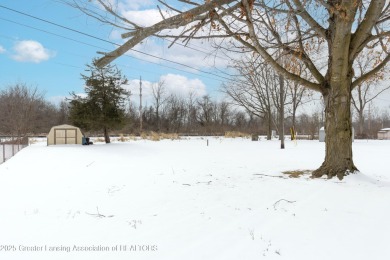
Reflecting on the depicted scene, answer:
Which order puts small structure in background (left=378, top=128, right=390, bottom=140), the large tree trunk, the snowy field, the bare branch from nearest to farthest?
1. the snowy field
2. the bare branch
3. the large tree trunk
4. small structure in background (left=378, top=128, right=390, bottom=140)

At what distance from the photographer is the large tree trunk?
6.50 m

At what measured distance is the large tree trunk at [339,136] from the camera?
6.50 m

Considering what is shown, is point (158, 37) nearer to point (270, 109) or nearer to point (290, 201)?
point (290, 201)

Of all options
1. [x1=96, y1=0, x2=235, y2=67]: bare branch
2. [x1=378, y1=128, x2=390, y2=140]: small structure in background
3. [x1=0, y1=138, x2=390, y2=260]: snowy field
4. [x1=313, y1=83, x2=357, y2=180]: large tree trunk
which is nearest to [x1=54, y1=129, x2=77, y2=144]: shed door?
[x1=0, y1=138, x2=390, y2=260]: snowy field

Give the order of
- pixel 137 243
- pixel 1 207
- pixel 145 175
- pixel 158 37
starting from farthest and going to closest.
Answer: pixel 145 175
pixel 158 37
pixel 1 207
pixel 137 243

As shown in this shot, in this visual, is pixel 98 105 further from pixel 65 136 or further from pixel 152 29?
pixel 152 29

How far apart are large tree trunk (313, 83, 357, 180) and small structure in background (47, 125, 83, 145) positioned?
19.4 metres

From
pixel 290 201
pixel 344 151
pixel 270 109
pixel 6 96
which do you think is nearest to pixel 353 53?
pixel 344 151

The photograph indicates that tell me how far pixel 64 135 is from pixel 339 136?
20202 millimetres

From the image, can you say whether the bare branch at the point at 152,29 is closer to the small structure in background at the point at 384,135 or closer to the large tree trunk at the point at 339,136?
the large tree trunk at the point at 339,136

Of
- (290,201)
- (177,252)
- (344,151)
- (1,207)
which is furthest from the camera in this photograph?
(344,151)

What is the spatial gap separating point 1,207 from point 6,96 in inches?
1384

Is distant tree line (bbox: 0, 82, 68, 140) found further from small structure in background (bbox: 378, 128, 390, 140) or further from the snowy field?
small structure in background (bbox: 378, 128, 390, 140)

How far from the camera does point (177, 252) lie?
9.89 ft
